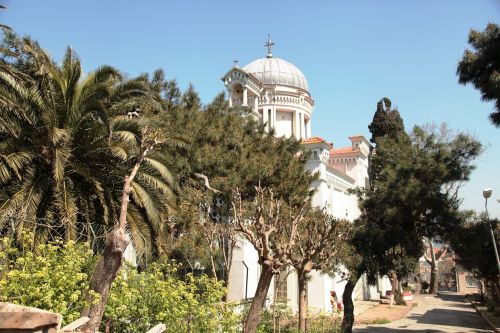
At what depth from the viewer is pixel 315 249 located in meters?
11.1

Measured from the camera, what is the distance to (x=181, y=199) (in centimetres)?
1499

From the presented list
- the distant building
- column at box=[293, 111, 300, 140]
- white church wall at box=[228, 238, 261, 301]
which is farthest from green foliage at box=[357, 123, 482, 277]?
the distant building

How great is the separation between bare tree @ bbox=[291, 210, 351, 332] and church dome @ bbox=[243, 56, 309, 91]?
1680 cm

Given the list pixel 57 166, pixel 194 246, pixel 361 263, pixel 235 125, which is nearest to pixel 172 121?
pixel 235 125

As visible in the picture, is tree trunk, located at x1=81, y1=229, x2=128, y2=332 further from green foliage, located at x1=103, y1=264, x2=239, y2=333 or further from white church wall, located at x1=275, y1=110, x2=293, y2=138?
white church wall, located at x1=275, y1=110, x2=293, y2=138

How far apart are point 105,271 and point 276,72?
91.2 feet

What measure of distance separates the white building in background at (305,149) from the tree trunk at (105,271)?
48.3 ft

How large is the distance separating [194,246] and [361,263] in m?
6.67

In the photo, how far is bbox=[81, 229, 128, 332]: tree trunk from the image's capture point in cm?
579

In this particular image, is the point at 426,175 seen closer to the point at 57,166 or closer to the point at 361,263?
the point at 361,263

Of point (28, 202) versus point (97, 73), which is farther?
point (97, 73)

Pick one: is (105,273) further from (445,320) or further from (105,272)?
(445,320)

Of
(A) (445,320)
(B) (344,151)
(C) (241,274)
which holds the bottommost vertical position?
(A) (445,320)

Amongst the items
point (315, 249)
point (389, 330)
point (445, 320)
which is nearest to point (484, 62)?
point (315, 249)
